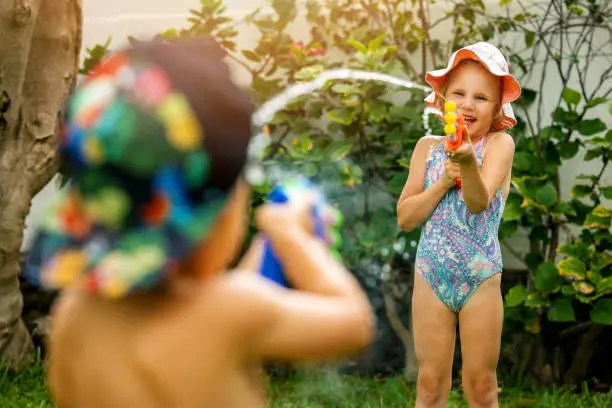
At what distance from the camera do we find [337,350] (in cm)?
131

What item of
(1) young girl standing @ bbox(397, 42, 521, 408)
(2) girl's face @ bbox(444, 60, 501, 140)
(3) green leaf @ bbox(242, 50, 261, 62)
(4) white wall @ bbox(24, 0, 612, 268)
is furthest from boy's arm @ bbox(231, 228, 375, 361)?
(4) white wall @ bbox(24, 0, 612, 268)

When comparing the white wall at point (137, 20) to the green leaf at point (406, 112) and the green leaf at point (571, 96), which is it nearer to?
the green leaf at point (406, 112)

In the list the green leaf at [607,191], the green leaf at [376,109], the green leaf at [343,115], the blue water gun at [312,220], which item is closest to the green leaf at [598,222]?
the green leaf at [607,191]

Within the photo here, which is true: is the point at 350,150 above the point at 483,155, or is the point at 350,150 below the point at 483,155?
below

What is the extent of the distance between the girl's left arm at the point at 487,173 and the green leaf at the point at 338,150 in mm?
1487

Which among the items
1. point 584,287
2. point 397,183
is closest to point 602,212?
point 584,287

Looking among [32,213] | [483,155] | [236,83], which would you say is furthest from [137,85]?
[32,213]

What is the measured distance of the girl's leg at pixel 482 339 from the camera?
3.00 m

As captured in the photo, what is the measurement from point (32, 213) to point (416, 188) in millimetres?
3126

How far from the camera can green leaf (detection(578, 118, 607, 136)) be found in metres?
4.40

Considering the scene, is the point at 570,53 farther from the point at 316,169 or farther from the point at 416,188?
the point at 416,188

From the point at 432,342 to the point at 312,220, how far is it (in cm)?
179

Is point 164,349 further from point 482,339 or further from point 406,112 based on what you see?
point 406,112

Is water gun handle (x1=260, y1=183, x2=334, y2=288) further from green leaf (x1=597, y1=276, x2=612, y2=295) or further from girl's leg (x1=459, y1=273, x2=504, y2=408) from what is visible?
green leaf (x1=597, y1=276, x2=612, y2=295)
